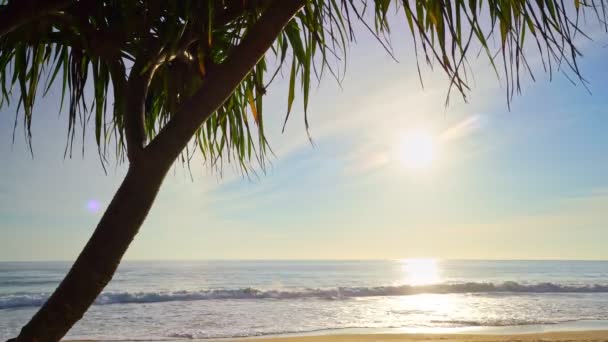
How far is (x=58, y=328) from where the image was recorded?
786mm

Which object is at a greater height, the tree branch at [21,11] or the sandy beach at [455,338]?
the tree branch at [21,11]

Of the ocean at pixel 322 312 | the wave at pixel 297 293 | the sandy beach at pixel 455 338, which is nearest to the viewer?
the sandy beach at pixel 455 338

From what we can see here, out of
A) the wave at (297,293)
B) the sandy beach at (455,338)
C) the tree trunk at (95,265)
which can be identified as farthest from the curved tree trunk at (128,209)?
the wave at (297,293)

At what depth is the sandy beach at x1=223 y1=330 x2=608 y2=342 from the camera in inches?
299

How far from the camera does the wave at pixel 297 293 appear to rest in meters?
14.1

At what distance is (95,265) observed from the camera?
79 centimetres

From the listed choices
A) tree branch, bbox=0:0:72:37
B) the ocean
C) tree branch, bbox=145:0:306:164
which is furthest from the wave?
tree branch, bbox=145:0:306:164

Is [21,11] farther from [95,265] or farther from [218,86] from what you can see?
[95,265]

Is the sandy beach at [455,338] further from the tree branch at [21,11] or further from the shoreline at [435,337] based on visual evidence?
the tree branch at [21,11]

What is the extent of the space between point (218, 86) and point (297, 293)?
16.3m

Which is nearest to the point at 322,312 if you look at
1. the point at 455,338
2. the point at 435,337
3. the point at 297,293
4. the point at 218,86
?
the point at 435,337

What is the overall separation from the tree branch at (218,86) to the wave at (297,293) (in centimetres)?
1378

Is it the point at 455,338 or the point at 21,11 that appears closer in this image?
the point at 21,11

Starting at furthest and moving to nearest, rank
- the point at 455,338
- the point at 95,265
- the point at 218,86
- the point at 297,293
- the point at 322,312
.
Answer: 1. the point at 297,293
2. the point at 322,312
3. the point at 455,338
4. the point at 218,86
5. the point at 95,265
